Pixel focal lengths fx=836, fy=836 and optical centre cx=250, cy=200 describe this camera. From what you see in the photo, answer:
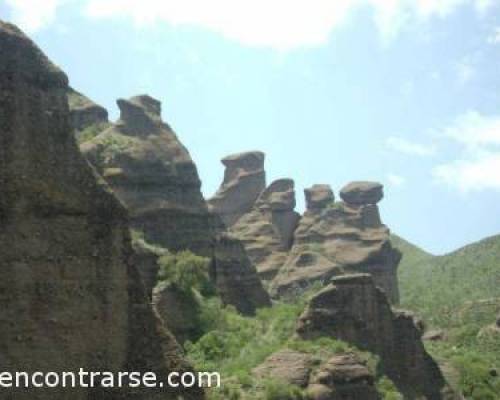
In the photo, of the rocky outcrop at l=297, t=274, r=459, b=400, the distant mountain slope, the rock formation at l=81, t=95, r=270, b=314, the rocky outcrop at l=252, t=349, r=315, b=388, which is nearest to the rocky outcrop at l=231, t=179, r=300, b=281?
the distant mountain slope

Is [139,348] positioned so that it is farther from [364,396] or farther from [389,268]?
[389,268]

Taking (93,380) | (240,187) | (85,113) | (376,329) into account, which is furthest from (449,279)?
(93,380)

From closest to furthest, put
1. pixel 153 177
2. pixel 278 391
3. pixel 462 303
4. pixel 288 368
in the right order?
pixel 278 391 → pixel 288 368 → pixel 153 177 → pixel 462 303

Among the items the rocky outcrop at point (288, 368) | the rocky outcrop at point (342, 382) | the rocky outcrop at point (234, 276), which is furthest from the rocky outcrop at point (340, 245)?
the rocky outcrop at point (342, 382)

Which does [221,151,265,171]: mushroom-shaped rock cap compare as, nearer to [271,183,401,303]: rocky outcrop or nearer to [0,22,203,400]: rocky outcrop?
[271,183,401,303]: rocky outcrop

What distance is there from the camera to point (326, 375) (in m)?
34.0

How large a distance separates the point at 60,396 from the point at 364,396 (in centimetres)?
1788

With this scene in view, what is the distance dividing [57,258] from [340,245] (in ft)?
212

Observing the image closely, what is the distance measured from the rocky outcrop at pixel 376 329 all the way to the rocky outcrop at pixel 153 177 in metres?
12.9

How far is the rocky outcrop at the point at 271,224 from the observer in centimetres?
8294

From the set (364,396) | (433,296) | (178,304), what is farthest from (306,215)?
(364,396)

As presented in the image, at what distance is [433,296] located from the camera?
336ft

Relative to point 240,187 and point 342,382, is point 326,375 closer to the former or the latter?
point 342,382

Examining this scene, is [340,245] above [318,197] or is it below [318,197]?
below
